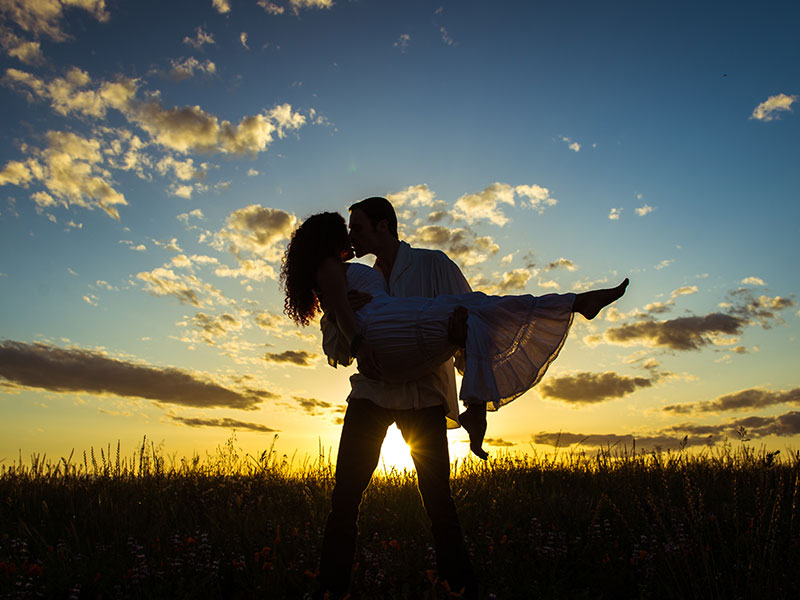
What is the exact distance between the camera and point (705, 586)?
466 centimetres

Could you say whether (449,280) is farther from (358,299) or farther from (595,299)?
(595,299)

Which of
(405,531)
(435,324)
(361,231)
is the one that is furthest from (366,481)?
(405,531)

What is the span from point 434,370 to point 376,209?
1.25 meters

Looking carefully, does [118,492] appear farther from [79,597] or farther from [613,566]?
[613,566]

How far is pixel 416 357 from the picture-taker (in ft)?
12.1

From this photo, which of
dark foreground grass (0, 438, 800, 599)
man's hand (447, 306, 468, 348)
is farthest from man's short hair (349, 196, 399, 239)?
dark foreground grass (0, 438, 800, 599)

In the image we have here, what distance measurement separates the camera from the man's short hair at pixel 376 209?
4209mm

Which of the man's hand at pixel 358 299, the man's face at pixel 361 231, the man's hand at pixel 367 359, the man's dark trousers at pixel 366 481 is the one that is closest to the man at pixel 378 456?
the man's dark trousers at pixel 366 481

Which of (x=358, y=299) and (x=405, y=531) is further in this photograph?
(x=405, y=531)

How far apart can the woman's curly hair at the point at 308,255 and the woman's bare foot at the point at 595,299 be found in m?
1.64

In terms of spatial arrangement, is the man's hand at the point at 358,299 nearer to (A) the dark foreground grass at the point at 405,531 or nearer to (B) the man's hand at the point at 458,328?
(B) the man's hand at the point at 458,328

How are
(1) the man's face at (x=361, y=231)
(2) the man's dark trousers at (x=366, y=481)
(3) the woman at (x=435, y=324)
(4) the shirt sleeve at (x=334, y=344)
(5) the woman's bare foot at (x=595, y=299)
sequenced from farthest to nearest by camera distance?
(1) the man's face at (x=361, y=231) < (4) the shirt sleeve at (x=334, y=344) < (2) the man's dark trousers at (x=366, y=481) < (3) the woman at (x=435, y=324) < (5) the woman's bare foot at (x=595, y=299)

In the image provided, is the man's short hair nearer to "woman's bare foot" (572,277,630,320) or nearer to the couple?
the couple

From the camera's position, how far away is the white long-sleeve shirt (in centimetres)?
389
